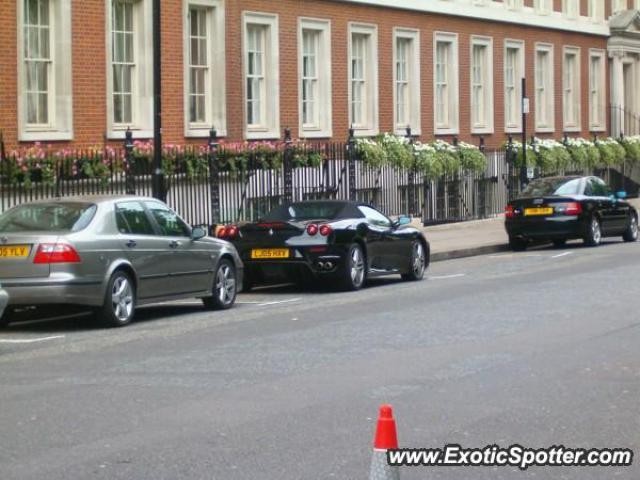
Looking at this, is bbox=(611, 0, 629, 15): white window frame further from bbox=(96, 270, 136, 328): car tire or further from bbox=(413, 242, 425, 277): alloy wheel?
bbox=(96, 270, 136, 328): car tire

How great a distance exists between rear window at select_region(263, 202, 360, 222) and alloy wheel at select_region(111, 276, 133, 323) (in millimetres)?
5188

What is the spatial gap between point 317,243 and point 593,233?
11840 mm

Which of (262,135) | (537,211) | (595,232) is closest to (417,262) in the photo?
(537,211)

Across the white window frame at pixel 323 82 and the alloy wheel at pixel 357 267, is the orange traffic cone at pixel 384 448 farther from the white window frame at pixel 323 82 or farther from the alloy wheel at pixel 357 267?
the white window frame at pixel 323 82

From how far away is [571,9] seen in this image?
49750 millimetres

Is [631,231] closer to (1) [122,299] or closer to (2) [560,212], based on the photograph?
(2) [560,212]

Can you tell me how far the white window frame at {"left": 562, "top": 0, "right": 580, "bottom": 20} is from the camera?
49.4 m

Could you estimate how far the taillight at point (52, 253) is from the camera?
1586 centimetres

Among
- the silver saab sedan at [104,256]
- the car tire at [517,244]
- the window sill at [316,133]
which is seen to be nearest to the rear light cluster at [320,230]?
the silver saab sedan at [104,256]

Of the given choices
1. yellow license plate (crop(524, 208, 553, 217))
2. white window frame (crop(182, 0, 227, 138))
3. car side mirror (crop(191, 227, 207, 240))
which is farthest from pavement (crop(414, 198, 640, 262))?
car side mirror (crop(191, 227, 207, 240))

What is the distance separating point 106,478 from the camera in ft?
27.3

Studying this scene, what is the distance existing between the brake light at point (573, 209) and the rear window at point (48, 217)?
15.7 meters

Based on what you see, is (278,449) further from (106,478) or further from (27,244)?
(27,244)

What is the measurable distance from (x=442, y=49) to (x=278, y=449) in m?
34.0
